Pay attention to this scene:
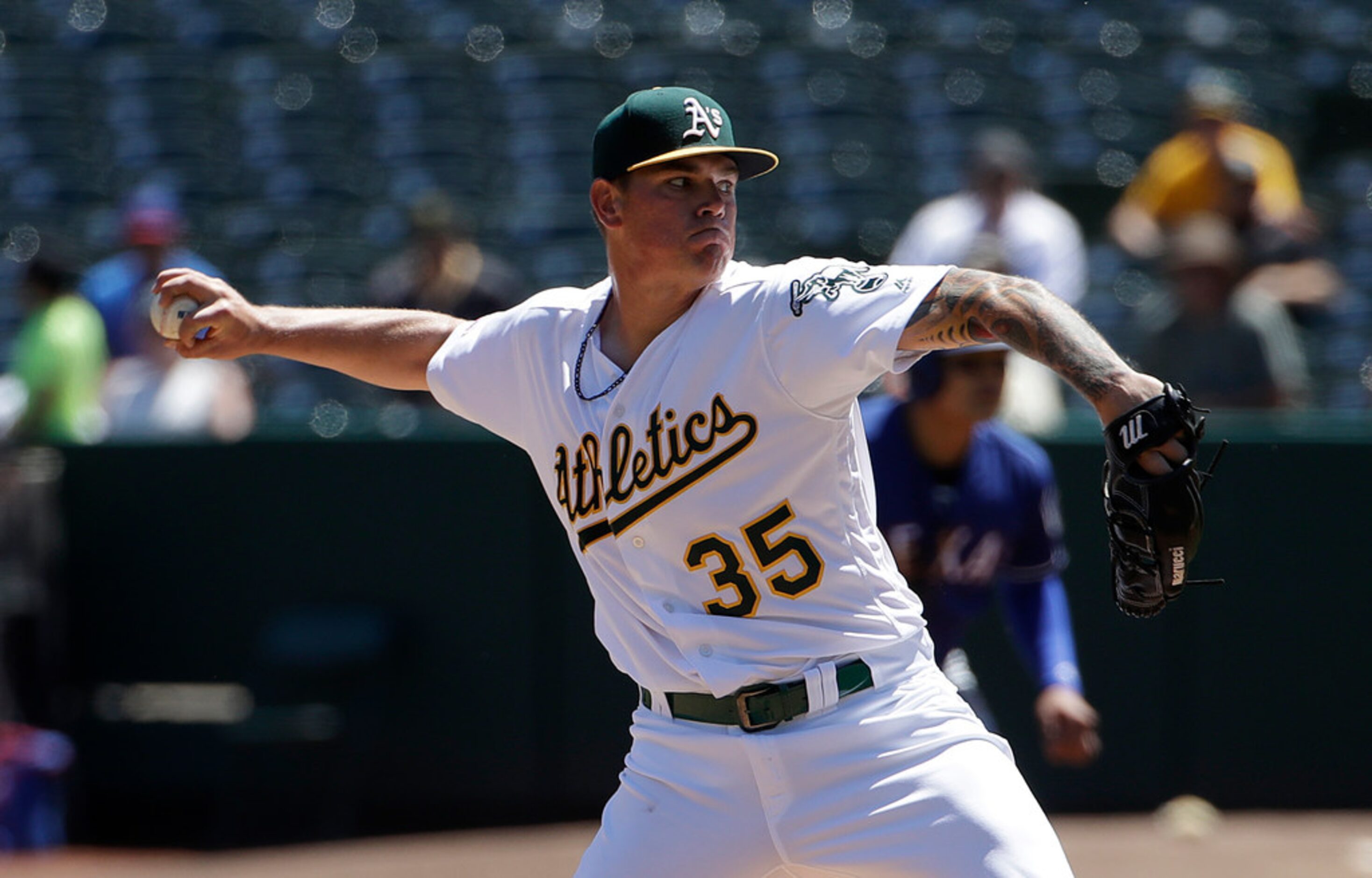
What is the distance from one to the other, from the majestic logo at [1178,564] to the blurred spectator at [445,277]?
5574 mm

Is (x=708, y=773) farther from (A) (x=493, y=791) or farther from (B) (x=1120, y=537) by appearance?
(A) (x=493, y=791)

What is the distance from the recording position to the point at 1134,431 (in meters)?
2.44

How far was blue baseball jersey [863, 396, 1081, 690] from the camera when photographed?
4.61m

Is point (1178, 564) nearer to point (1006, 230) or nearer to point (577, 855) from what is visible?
point (577, 855)

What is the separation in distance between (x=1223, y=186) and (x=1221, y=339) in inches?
44.1

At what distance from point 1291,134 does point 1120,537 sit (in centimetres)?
789

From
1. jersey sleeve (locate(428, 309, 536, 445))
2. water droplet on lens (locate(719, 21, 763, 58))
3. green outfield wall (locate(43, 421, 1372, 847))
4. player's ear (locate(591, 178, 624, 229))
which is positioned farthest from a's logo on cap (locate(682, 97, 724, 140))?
water droplet on lens (locate(719, 21, 763, 58))

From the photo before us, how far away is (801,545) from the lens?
9.95 feet

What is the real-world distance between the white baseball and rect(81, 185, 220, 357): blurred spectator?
4.69m

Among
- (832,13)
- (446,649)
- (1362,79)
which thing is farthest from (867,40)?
(446,649)

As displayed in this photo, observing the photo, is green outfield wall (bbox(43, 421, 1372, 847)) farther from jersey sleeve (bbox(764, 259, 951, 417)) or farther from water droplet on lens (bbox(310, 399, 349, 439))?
jersey sleeve (bbox(764, 259, 951, 417))

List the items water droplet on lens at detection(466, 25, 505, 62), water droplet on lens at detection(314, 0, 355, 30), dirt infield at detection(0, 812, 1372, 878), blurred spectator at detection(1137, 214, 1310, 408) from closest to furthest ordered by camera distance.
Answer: dirt infield at detection(0, 812, 1372, 878), blurred spectator at detection(1137, 214, 1310, 408), water droplet on lens at detection(466, 25, 505, 62), water droplet on lens at detection(314, 0, 355, 30)

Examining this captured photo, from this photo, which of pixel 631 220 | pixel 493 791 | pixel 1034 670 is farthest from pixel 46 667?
pixel 631 220

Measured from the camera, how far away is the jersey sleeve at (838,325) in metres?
2.81
